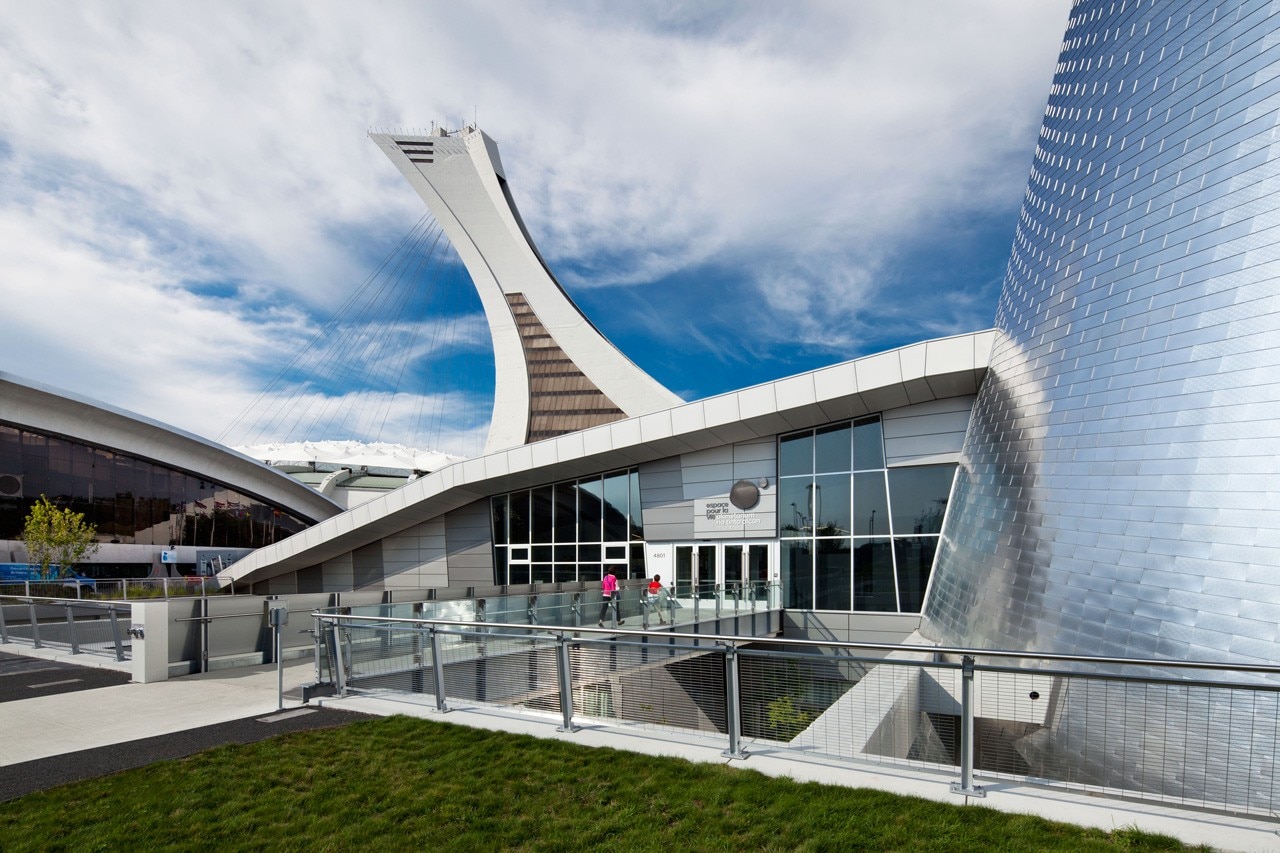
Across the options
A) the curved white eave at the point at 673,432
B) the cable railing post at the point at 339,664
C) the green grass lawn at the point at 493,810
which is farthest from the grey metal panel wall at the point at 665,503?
the green grass lawn at the point at 493,810

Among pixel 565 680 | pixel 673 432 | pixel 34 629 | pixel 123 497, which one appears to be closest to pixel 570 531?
pixel 673 432

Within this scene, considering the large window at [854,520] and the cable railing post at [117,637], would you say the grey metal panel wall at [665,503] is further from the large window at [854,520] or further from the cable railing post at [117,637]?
the cable railing post at [117,637]

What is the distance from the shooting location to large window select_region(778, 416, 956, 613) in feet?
63.1

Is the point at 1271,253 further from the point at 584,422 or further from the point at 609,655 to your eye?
the point at 584,422

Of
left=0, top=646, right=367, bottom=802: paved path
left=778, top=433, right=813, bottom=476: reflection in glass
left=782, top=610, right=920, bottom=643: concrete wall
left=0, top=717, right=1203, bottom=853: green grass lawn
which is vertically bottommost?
left=782, top=610, right=920, bottom=643: concrete wall

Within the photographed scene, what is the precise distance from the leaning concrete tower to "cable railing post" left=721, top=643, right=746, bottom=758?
32620 millimetres

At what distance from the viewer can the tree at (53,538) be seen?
29.0 metres

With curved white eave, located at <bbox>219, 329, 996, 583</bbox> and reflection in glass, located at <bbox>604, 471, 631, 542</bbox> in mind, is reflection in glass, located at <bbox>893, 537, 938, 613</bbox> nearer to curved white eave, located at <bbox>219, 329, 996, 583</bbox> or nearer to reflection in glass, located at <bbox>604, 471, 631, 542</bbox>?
curved white eave, located at <bbox>219, 329, 996, 583</bbox>

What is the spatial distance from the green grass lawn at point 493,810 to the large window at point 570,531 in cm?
1834

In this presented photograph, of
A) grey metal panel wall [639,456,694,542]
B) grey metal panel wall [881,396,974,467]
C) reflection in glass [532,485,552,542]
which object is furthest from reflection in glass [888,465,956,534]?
reflection in glass [532,485,552,542]

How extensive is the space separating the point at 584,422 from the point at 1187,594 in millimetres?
35461

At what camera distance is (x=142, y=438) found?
3828 cm

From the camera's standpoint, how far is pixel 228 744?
755 cm

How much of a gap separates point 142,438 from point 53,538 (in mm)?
10375
